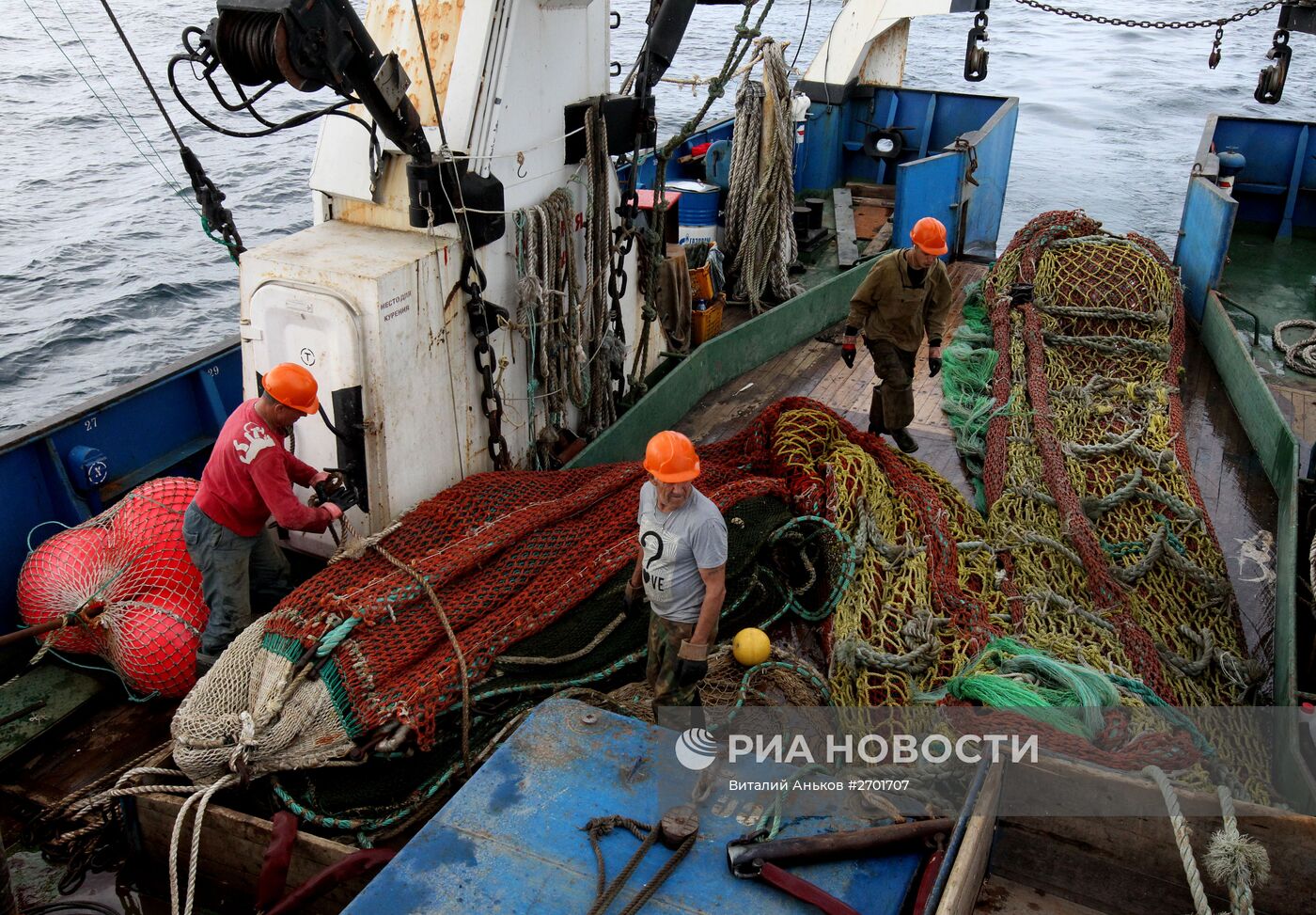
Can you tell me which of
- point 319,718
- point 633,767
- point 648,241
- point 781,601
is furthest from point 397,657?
point 648,241

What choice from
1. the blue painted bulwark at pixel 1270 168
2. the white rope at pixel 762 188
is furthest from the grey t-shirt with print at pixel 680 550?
the blue painted bulwark at pixel 1270 168

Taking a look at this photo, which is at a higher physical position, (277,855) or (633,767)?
(633,767)

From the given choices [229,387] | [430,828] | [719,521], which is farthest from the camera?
[229,387]

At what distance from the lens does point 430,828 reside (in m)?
3.33

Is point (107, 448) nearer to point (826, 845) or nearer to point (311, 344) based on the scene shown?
point (311, 344)

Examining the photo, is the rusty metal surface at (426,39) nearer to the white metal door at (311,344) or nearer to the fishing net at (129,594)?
the white metal door at (311,344)

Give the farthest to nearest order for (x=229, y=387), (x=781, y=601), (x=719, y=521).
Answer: (x=229, y=387), (x=781, y=601), (x=719, y=521)

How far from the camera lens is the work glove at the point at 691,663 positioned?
4.04 meters

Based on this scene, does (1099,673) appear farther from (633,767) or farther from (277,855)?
(277,855)

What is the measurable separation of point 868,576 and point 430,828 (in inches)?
97.1

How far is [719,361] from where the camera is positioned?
25.7ft

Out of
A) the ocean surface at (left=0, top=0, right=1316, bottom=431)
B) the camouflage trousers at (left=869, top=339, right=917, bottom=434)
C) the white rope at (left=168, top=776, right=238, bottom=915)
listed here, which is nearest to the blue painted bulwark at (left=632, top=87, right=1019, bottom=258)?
the ocean surface at (left=0, top=0, right=1316, bottom=431)

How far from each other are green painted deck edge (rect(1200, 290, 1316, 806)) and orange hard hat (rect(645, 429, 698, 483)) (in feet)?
8.12

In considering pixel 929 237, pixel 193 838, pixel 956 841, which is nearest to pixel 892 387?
pixel 929 237
